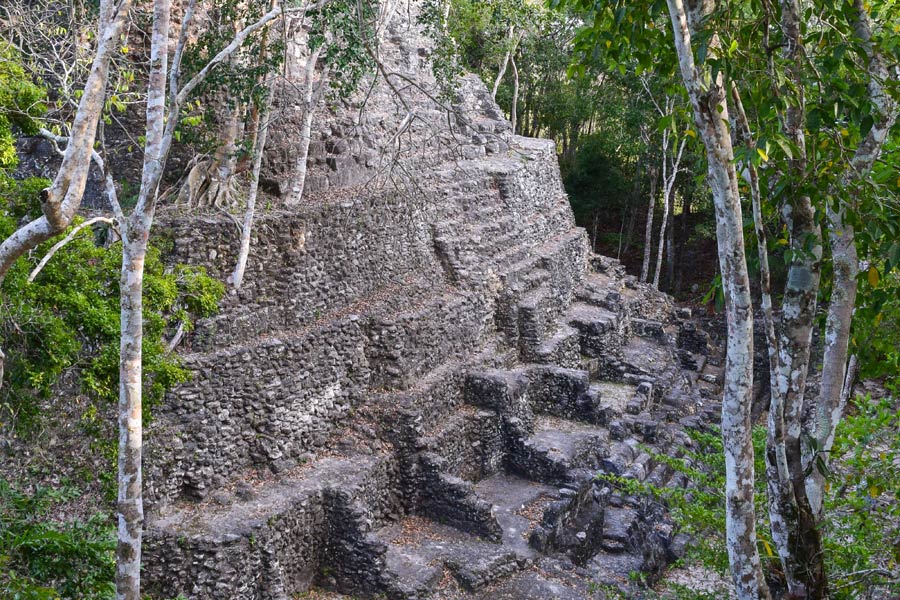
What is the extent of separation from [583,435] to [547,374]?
5.28 feet

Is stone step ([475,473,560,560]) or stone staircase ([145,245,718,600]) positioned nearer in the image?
stone staircase ([145,245,718,600])

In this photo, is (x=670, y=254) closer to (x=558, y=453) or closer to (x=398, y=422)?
(x=558, y=453)

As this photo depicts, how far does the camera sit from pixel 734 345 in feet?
20.4

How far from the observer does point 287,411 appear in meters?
13.2

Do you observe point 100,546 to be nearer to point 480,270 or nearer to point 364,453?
point 364,453

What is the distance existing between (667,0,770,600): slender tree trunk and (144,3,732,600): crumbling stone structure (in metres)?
3.56

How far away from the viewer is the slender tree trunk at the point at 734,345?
618 cm

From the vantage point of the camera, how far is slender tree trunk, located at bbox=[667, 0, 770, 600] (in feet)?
20.3

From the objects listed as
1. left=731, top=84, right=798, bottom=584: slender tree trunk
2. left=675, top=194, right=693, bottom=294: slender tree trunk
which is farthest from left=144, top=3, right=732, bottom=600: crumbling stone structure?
left=675, top=194, right=693, bottom=294: slender tree trunk

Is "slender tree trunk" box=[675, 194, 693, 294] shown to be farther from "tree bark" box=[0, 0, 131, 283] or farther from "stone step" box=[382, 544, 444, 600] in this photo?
"tree bark" box=[0, 0, 131, 283]

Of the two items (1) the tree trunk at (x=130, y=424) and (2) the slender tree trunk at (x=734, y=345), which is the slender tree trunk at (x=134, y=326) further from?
(2) the slender tree trunk at (x=734, y=345)

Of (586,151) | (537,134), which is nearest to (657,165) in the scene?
(586,151)

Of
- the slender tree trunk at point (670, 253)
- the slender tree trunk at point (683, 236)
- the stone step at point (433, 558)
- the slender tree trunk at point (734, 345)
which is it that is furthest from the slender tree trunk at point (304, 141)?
the slender tree trunk at point (683, 236)

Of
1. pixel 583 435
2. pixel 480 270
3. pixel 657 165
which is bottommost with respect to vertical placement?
pixel 583 435
